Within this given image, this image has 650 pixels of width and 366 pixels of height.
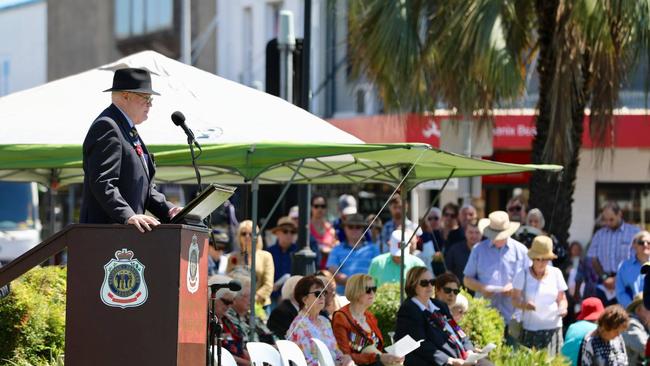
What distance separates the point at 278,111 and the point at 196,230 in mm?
5343

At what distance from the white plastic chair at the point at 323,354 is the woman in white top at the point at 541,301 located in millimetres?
3890

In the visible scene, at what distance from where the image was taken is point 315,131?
1130cm

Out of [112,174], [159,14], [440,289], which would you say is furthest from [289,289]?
[159,14]

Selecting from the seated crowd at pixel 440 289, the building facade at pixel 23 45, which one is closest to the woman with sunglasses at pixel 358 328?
the seated crowd at pixel 440 289

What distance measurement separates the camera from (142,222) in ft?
19.4

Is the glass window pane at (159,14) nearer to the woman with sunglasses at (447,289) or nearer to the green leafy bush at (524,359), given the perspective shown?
the woman with sunglasses at (447,289)

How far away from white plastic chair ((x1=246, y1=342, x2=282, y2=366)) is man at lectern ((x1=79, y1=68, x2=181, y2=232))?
2610 mm

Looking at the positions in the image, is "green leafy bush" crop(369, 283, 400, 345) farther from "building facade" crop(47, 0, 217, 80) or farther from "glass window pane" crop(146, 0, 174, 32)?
"glass window pane" crop(146, 0, 174, 32)

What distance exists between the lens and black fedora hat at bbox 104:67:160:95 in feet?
21.4

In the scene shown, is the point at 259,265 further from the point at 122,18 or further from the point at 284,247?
the point at 122,18

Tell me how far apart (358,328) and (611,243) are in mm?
5701

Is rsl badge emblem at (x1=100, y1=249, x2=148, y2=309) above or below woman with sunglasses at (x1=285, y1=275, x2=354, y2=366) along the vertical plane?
above

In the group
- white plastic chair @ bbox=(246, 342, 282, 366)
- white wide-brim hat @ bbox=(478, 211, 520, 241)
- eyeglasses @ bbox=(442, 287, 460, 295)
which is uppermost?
white wide-brim hat @ bbox=(478, 211, 520, 241)

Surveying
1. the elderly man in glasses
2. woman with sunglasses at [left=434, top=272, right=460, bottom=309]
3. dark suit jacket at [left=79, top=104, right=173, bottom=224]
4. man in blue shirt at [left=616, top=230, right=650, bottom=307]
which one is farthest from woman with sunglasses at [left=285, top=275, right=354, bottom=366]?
man in blue shirt at [left=616, top=230, right=650, bottom=307]
